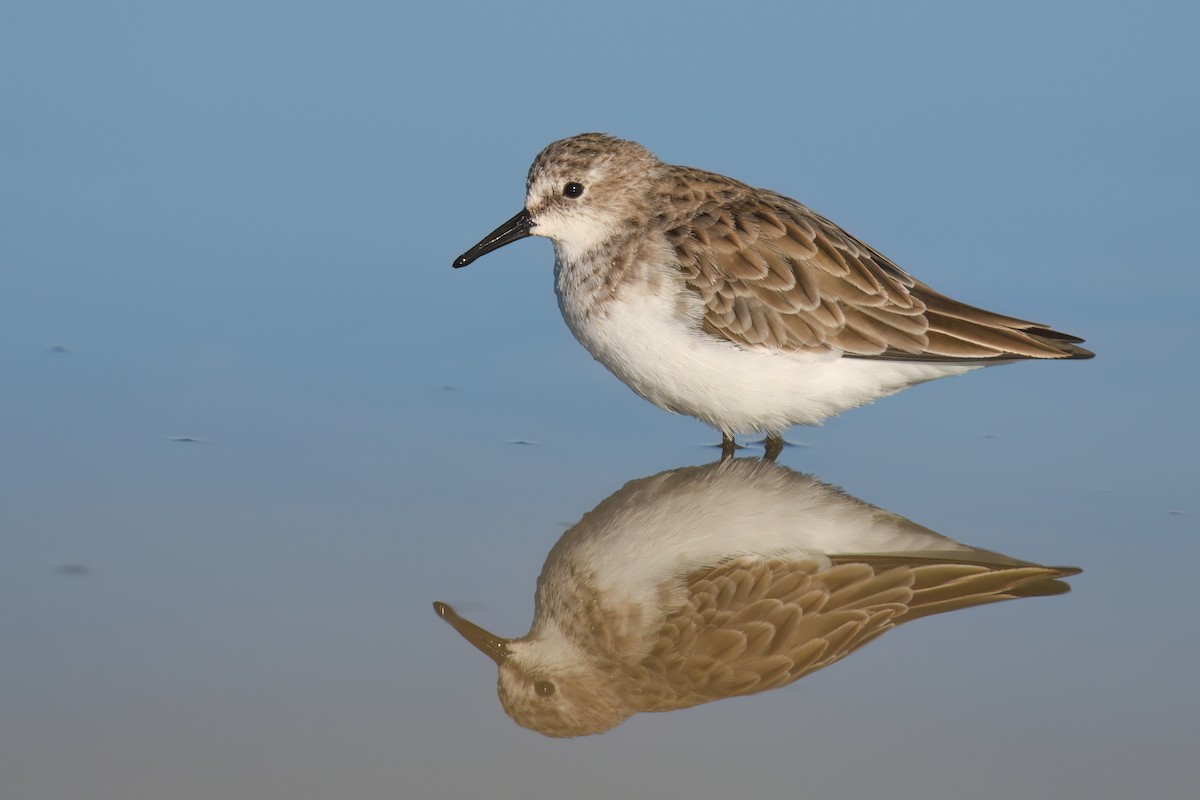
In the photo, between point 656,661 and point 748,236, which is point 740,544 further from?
point 748,236

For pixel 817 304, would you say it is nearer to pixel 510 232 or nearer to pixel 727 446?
pixel 727 446

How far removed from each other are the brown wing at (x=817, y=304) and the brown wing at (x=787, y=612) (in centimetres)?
182

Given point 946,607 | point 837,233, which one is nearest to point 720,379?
point 837,233

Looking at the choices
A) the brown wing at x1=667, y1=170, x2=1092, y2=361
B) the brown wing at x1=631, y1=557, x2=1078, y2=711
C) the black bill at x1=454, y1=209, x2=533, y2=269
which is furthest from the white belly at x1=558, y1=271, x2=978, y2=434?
the brown wing at x1=631, y1=557, x2=1078, y2=711

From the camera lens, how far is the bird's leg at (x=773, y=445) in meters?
10.7

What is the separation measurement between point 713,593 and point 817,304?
2605 mm

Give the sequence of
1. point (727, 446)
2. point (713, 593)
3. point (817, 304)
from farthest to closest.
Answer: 1. point (727, 446)
2. point (817, 304)
3. point (713, 593)

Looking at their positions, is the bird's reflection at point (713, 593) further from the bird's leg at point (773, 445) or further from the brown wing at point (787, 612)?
the bird's leg at point (773, 445)

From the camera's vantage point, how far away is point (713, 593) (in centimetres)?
831

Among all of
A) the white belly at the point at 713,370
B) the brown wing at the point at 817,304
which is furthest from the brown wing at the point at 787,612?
the brown wing at the point at 817,304

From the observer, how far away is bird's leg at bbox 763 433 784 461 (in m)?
10.7

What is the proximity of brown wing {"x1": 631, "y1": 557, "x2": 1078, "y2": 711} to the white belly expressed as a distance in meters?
1.61

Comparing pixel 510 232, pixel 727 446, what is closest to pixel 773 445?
pixel 727 446

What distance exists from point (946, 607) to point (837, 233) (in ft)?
11.0
